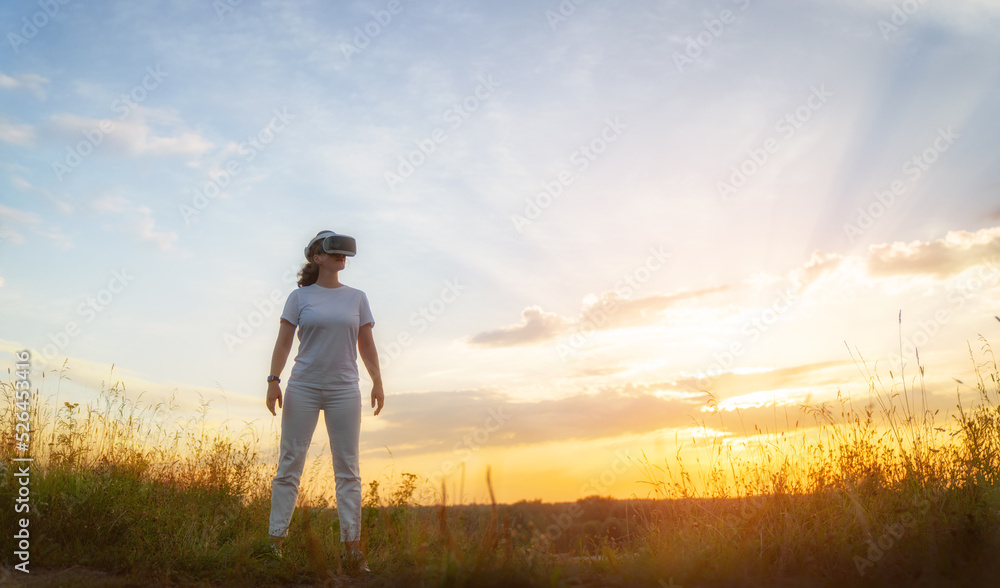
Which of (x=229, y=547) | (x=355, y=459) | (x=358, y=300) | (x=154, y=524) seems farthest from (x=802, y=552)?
(x=154, y=524)

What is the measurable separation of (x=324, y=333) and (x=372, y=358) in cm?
57

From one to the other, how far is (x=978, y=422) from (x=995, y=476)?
565 mm

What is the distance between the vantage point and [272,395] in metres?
5.17

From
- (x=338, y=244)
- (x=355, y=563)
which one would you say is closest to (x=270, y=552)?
(x=355, y=563)

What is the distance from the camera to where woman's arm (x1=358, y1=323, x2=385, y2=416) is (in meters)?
5.48

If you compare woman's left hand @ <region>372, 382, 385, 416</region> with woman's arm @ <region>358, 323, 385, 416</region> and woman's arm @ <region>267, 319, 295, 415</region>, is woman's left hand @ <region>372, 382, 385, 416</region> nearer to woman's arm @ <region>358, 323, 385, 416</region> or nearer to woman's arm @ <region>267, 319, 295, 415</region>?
woman's arm @ <region>358, 323, 385, 416</region>

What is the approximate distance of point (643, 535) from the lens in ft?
18.6

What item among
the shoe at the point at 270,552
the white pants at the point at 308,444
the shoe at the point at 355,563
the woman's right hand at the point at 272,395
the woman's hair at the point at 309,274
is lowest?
the shoe at the point at 355,563

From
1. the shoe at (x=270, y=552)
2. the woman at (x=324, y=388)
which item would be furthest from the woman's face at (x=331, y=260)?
the shoe at (x=270, y=552)

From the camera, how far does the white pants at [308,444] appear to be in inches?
196

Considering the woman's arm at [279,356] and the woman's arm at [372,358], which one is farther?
the woman's arm at [372,358]

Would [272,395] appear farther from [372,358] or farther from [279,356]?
[372,358]

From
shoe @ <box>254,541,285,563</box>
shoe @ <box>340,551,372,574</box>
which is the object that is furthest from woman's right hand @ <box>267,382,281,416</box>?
shoe @ <box>340,551,372,574</box>

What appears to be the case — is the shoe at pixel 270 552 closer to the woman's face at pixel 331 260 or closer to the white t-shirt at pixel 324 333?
the white t-shirt at pixel 324 333
